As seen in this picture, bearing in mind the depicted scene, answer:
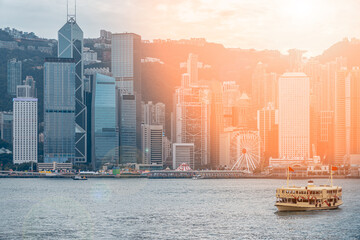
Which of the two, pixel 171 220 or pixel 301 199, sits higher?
pixel 301 199

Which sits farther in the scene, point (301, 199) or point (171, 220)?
point (301, 199)

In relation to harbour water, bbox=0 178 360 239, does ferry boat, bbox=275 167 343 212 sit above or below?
above

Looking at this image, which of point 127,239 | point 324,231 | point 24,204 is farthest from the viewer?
point 24,204

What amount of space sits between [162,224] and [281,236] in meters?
14.3

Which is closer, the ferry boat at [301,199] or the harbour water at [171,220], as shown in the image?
the harbour water at [171,220]

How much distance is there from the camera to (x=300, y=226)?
6116 centimetres

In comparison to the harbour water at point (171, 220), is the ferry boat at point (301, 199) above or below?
above

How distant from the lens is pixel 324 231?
58.2 metres

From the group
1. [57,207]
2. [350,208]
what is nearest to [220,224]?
[350,208]

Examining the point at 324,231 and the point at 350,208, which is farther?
the point at 350,208

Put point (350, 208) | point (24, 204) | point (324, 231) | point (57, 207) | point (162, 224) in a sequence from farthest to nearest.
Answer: point (24, 204) → point (57, 207) → point (350, 208) → point (162, 224) → point (324, 231)

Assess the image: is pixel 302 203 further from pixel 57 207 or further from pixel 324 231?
pixel 57 207

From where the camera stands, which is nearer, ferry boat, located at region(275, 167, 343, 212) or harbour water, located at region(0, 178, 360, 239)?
harbour water, located at region(0, 178, 360, 239)

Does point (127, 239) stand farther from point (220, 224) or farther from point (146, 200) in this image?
point (146, 200)
